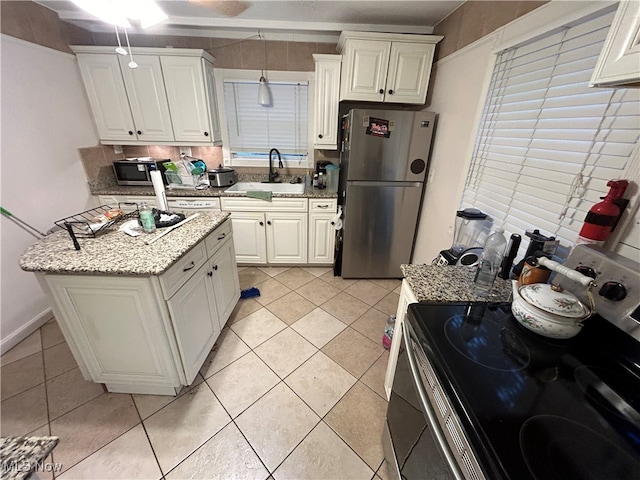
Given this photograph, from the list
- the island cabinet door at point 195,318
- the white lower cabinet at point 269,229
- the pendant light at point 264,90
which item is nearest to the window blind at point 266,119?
the pendant light at point 264,90

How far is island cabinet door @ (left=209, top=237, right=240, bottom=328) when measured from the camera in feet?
5.76

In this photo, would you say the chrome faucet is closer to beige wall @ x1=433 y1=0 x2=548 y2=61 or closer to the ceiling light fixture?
the ceiling light fixture

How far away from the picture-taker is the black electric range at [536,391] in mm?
520

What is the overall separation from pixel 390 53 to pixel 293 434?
9.67ft

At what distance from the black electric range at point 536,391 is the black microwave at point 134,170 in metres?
2.91

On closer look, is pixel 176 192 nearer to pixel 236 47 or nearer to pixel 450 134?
pixel 236 47

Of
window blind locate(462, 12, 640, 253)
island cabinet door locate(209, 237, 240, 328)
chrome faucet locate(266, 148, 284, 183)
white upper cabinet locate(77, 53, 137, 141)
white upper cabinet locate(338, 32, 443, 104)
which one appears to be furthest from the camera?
chrome faucet locate(266, 148, 284, 183)

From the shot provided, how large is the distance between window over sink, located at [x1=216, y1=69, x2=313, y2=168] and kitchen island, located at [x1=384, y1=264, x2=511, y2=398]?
2238 millimetres

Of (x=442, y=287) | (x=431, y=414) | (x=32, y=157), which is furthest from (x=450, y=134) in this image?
(x=32, y=157)

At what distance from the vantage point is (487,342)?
83 cm

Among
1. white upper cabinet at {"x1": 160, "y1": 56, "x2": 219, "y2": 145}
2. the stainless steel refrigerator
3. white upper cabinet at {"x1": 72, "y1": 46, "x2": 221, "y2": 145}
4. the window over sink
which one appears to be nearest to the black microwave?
white upper cabinet at {"x1": 72, "y1": 46, "x2": 221, "y2": 145}

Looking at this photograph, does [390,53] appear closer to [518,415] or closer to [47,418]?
[518,415]

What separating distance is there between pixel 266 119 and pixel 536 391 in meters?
3.14

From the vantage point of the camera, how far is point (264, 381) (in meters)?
1.63
